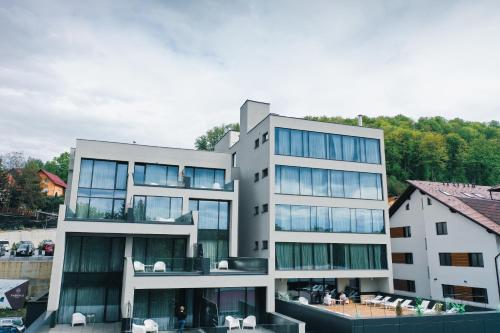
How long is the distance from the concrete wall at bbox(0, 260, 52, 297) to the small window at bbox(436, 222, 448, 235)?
3214 cm

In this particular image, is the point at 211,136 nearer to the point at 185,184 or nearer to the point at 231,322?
the point at 185,184

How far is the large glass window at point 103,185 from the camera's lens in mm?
24991

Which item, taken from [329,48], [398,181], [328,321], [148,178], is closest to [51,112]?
[148,178]

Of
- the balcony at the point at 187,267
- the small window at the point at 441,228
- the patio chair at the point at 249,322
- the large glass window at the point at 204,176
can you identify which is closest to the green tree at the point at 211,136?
the large glass window at the point at 204,176

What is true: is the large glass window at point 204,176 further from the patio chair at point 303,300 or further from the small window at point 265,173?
the patio chair at point 303,300

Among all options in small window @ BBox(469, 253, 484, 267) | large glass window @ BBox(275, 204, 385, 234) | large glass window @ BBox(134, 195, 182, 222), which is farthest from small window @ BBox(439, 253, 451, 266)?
large glass window @ BBox(134, 195, 182, 222)

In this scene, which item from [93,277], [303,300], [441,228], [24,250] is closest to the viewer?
[93,277]

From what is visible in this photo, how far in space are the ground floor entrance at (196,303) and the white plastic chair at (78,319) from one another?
9.15 ft

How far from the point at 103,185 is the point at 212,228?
25.8 feet

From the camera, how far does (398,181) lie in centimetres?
6197

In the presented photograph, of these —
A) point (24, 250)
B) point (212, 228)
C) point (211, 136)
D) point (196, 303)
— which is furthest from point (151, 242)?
point (211, 136)

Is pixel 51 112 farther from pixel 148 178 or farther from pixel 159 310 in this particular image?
pixel 159 310

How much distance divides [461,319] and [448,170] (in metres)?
51.2

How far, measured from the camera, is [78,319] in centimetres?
2088
